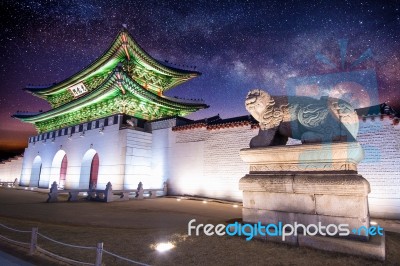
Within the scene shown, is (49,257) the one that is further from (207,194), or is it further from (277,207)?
(207,194)

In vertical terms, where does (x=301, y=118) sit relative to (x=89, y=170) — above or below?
above

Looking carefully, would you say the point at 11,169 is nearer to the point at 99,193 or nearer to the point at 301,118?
the point at 99,193

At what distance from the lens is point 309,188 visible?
12.0ft

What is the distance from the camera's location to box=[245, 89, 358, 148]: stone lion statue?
3.85m

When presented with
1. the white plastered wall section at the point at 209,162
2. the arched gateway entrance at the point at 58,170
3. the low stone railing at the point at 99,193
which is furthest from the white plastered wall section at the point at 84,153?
the white plastered wall section at the point at 209,162

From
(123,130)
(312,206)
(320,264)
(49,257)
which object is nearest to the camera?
(320,264)

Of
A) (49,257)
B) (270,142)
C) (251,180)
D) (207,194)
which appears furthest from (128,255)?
(207,194)

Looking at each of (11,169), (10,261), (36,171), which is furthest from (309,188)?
(11,169)

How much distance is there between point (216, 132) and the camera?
14.8 metres

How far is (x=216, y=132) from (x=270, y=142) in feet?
34.5

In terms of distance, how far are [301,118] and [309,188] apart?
1.23 metres

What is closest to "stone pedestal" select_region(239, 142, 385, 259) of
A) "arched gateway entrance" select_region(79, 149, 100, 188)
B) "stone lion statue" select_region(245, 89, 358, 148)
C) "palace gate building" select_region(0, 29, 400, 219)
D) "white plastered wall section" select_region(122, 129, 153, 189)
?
"stone lion statue" select_region(245, 89, 358, 148)

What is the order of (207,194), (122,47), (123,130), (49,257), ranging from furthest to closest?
(122,47), (123,130), (207,194), (49,257)

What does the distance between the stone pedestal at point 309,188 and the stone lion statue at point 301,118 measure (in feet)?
0.88
